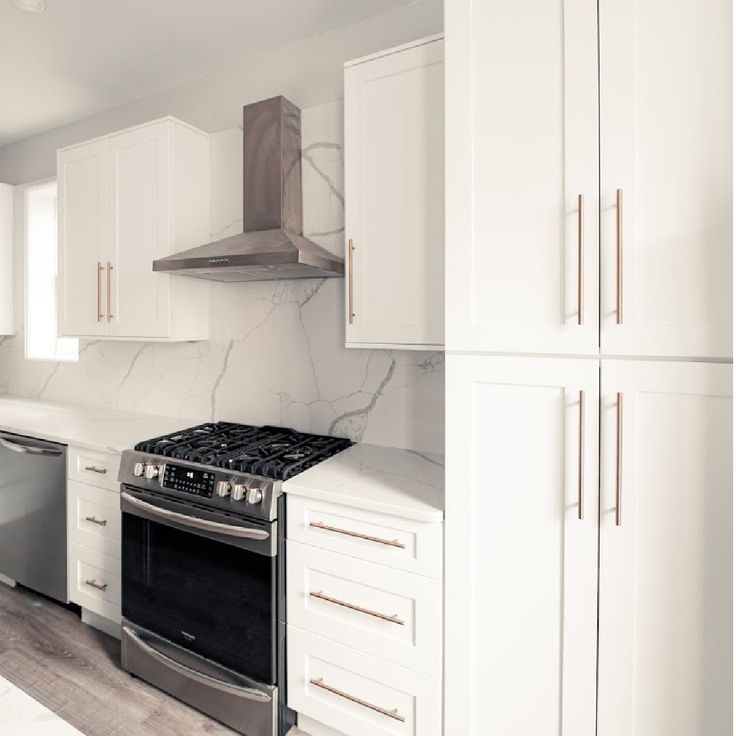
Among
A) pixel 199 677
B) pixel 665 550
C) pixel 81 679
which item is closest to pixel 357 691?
pixel 199 677

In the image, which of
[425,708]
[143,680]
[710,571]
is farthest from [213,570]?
[710,571]

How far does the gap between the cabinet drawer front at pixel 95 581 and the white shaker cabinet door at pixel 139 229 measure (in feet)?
3.44

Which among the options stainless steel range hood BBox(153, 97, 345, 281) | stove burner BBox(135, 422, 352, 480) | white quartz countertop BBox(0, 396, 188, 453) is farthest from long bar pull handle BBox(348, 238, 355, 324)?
white quartz countertop BBox(0, 396, 188, 453)

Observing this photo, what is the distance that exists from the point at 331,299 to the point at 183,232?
83 centimetres

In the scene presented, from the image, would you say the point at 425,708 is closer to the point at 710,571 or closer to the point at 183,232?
the point at 710,571

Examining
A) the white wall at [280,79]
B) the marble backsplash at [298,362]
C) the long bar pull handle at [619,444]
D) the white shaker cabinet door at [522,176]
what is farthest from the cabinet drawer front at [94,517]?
the long bar pull handle at [619,444]

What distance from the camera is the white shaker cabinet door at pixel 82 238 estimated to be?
279 cm

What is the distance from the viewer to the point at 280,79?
101 inches

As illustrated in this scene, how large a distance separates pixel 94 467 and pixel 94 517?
0.23 meters

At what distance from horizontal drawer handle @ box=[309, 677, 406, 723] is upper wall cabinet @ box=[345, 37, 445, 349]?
1.17m

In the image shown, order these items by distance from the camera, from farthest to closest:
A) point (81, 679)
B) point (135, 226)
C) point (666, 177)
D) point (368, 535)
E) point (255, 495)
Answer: point (135, 226), point (81, 679), point (255, 495), point (368, 535), point (666, 177)

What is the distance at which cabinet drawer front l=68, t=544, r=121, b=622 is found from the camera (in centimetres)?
238

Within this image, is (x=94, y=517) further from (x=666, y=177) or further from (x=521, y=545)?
(x=666, y=177)

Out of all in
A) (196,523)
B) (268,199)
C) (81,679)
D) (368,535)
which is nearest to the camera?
(368,535)
